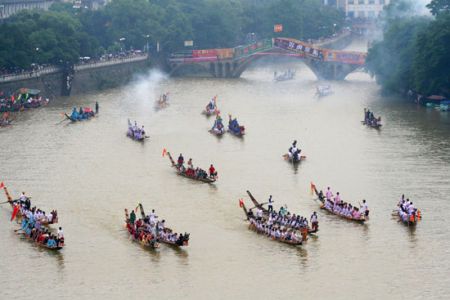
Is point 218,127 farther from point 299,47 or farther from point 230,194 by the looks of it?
point 299,47

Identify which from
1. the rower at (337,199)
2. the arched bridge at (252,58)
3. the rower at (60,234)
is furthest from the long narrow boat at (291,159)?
the arched bridge at (252,58)

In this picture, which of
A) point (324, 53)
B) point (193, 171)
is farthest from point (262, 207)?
point (324, 53)

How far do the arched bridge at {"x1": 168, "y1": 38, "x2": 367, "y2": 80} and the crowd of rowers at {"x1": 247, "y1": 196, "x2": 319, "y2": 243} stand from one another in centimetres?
8665

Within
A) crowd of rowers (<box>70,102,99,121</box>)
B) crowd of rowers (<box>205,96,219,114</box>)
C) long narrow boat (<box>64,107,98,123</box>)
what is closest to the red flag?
long narrow boat (<box>64,107,98,123</box>)

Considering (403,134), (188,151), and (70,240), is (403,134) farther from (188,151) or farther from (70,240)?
(70,240)

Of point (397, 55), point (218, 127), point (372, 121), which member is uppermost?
point (397, 55)

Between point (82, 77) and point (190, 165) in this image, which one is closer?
point (190, 165)

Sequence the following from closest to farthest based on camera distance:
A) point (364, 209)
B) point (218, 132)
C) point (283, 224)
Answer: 1. point (283, 224)
2. point (364, 209)
3. point (218, 132)

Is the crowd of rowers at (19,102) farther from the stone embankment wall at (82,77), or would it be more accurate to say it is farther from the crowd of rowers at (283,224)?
the crowd of rowers at (283,224)

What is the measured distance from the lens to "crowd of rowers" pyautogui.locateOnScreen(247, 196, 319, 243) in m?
78.6

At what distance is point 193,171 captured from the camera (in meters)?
97.8

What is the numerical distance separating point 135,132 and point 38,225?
3617 cm

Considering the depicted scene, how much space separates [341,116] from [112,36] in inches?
2227

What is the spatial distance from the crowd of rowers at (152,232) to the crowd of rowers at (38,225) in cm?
487
